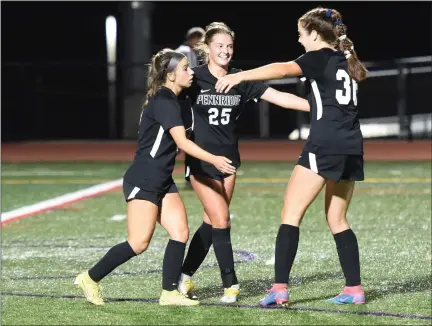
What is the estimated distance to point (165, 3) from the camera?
43.2 m

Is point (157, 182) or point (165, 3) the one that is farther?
point (165, 3)

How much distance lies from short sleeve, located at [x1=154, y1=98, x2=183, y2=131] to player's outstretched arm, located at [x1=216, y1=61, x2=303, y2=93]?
1.04 ft

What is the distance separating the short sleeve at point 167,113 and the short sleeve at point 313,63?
76 centimetres

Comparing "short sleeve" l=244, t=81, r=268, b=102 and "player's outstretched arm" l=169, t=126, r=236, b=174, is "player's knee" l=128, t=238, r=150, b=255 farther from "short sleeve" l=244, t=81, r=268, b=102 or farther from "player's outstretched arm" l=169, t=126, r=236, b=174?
"short sleeve" l=244, t=81, r=268, b=102

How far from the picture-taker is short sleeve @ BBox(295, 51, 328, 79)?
6844 millimetres

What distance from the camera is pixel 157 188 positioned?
23.1 ft

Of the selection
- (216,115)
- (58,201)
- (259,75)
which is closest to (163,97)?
(216,115)

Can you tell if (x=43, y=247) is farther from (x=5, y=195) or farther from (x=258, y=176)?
(x=258, y=176)

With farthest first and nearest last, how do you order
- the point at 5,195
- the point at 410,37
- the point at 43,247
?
the point at 410,37, the point at 5,195, the point at 43,247

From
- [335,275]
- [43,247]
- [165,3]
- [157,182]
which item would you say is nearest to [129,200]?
[157,182]

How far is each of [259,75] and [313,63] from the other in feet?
1.24

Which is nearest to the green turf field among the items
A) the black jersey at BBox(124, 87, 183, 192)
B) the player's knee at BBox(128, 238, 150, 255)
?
the player's knee at BBox(128, 238, 150, 255)

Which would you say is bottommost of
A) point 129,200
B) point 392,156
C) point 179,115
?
point 392,156

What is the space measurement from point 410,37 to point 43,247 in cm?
3439
